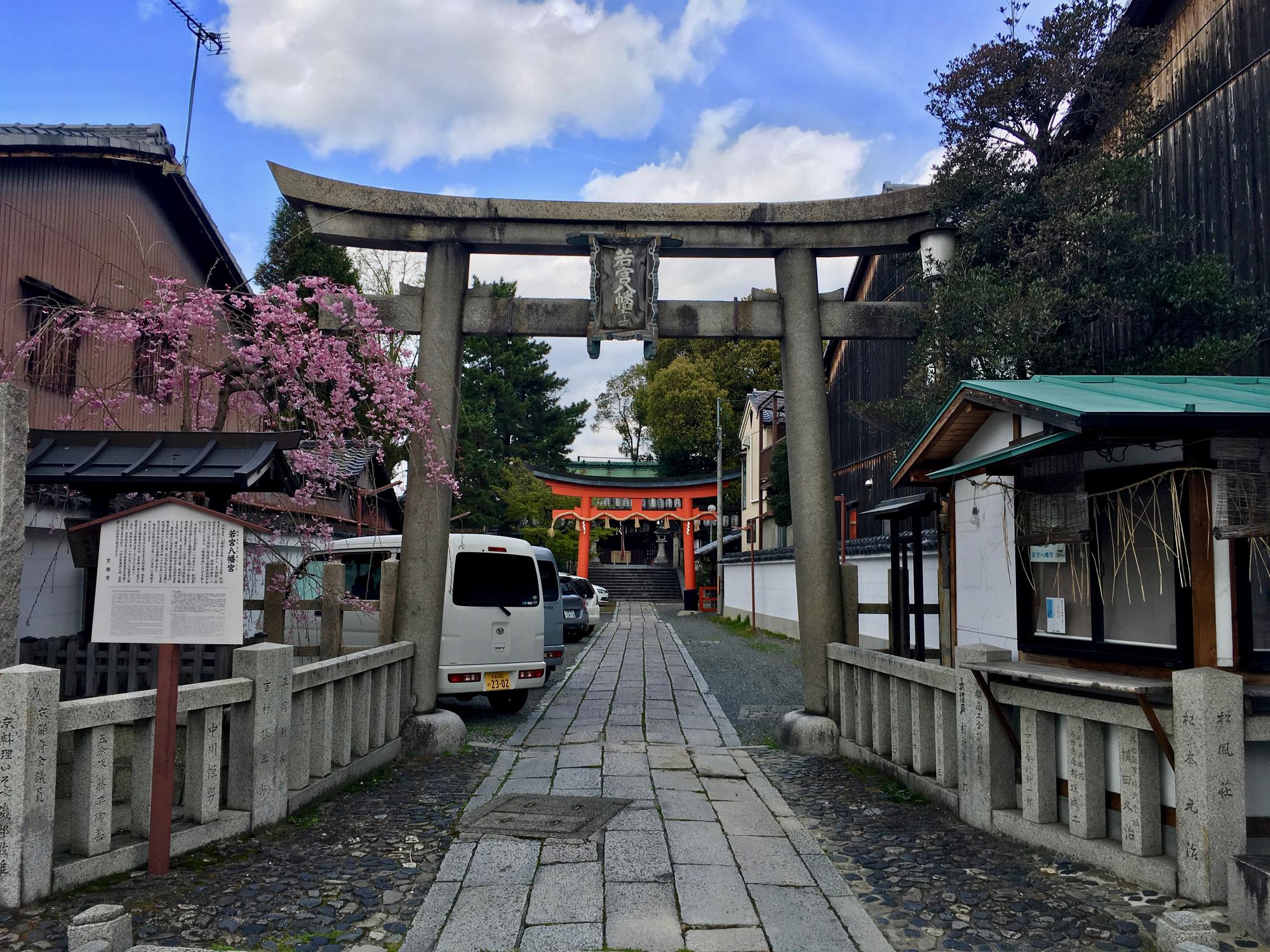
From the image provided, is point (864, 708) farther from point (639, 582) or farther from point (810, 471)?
point (639, 582)

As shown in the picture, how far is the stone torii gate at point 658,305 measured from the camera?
887 centimetres

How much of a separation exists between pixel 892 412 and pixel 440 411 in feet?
14.6

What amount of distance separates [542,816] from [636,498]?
3753cm

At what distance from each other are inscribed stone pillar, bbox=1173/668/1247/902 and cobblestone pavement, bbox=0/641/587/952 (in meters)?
3.71

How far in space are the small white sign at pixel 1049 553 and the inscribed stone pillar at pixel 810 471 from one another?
2746 millimetres

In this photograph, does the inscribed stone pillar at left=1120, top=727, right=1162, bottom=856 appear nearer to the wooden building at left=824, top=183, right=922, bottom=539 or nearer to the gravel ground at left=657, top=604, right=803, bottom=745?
the gravel ground at left=657, top=604, right=803, bottom=745

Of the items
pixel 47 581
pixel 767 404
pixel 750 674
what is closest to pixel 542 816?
pixel 47 581

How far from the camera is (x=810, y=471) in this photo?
9047mm

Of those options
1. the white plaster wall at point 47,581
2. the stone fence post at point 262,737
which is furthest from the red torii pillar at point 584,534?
the stone fence post at point 262,737

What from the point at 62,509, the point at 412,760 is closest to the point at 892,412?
the point at 412,760

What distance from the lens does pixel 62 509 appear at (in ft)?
29.7

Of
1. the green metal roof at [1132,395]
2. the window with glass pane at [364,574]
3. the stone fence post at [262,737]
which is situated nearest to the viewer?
the green metal roof at [1132,395]

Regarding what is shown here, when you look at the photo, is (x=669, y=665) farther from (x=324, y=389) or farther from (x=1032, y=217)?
(x=1032, y=217)

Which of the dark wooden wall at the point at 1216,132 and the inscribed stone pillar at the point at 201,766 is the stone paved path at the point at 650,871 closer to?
the inscribed stone pillar at the point at 201,766
